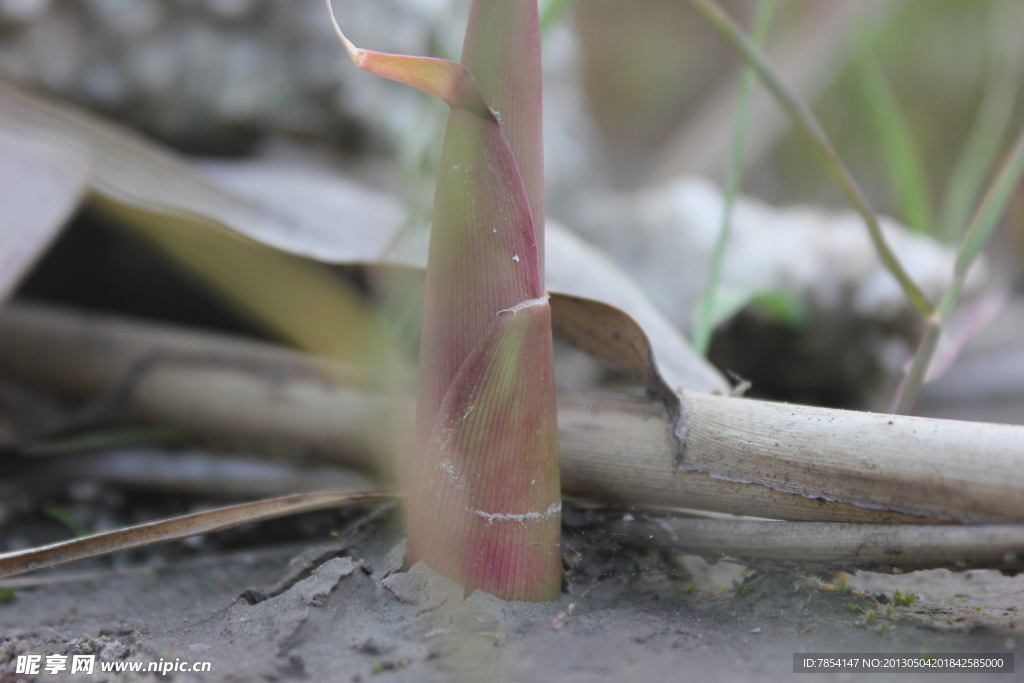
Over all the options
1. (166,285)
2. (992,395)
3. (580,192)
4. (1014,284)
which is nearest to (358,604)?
(166,285)

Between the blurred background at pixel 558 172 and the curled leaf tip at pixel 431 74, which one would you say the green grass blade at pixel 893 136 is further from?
the curled leaf tip at pixel 431 74

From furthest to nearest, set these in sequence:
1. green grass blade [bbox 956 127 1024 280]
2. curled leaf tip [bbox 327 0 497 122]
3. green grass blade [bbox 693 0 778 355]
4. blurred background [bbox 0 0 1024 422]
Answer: blurred background [bbox 0 0 1024 422]
green grass blade [bbox 693 0 778 355]
green grass blade [bbox 956 127 1024 280]
curled leaf tip [bbox 327 0 497 122]

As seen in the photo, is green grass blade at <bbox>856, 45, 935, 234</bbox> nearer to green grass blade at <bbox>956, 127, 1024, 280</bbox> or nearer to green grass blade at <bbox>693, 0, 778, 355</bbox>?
green grass blade at <bbox>693, 0, 778, 355</bbox>

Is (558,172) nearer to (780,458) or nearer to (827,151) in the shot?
(827,151)

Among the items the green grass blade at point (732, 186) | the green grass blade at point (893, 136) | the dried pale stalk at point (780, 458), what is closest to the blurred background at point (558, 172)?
the green grass blade at point (893, 136)

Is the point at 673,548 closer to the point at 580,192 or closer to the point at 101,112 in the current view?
the point at 101,112

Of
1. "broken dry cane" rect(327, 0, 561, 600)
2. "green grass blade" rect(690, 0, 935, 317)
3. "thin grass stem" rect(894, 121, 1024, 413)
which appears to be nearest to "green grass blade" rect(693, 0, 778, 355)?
"green grass blade" rect(690, 0, 935, 317)

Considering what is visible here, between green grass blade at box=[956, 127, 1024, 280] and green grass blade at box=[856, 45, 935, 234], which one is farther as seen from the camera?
green grass blade at box=[856, 45, 935, 234]

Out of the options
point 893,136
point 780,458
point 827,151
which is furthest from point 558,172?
point 780,458
